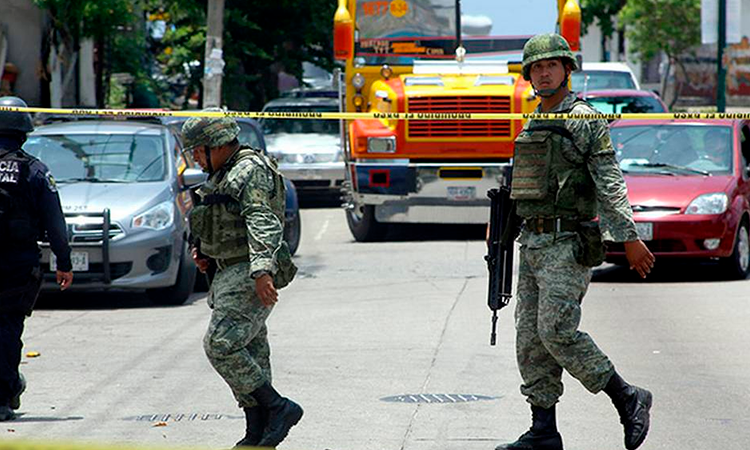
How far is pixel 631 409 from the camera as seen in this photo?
654cm

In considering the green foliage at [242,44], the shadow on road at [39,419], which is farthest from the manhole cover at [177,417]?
the green foliage at [242,44]

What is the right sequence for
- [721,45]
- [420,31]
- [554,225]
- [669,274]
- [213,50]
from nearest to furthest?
1. [554,225]
2. [669,274]
3. [420,31]
4. [213,50]
5. [721,45]

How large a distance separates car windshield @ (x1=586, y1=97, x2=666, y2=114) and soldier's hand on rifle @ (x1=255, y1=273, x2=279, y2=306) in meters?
15.3

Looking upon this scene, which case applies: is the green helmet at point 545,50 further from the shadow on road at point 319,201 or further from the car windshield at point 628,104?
the shadow on road at point 319,201

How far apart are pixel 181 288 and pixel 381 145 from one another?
471 cm

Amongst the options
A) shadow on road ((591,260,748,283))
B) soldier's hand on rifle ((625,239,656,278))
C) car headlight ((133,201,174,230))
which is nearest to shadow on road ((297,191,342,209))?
shadow on road ((591,260,748,283))

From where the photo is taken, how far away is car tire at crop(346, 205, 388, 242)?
1753 cm

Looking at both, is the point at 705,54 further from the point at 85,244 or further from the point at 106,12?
the point at 85,244

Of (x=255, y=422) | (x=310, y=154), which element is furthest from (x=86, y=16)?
(x=255, y=422)

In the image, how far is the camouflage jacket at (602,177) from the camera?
6.41m

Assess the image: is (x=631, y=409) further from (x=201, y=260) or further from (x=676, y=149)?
(x=676, y=149)

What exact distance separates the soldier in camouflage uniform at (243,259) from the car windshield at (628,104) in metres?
14.9

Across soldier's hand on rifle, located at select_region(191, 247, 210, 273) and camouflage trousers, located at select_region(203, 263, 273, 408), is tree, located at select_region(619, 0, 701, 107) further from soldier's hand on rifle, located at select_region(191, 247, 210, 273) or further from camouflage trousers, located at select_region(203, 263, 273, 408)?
camouflage trousers, located at select_region(203, 263, 273, 408)

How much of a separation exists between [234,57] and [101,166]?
18.1 meters
